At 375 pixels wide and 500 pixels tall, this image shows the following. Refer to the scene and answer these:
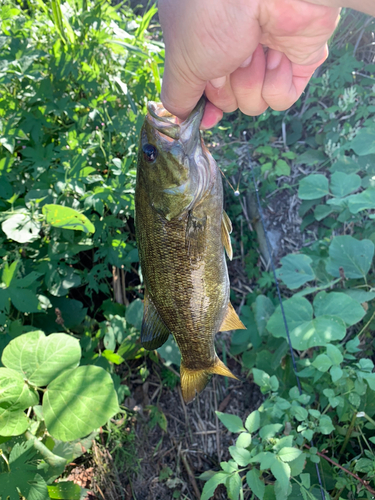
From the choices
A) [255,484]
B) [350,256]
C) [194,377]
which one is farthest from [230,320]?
[350,256]

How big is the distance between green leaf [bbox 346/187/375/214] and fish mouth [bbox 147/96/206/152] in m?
1.42

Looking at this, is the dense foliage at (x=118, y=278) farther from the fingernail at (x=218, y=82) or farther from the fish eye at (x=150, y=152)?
the fingernail at (x=218, y=82)

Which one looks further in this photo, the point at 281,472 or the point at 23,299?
the point at 23,299

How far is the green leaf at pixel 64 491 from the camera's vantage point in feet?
6.87

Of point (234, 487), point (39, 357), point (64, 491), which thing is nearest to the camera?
point (234, 487)

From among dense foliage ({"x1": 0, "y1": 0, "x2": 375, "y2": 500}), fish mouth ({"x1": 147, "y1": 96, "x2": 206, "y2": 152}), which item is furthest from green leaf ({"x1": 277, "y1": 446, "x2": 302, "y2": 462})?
fish mouth ({"x1": 147, "y1": 96, "x2": 206, "y2": 152})

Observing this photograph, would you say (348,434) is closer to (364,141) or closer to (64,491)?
(64,491)

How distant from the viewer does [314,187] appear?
9.09ft

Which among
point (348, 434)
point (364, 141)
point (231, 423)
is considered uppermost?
point (364, 141)

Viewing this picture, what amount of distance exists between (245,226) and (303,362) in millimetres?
1599

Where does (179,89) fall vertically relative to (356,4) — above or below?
below

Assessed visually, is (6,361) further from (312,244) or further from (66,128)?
(312,244)

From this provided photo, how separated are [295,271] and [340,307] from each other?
0.45 metres

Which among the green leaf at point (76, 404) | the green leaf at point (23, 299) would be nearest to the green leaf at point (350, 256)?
the green leaf at point (76, 404)
